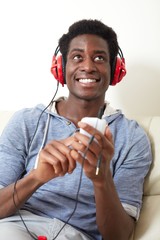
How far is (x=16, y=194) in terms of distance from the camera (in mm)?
988

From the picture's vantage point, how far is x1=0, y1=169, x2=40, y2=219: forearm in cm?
97

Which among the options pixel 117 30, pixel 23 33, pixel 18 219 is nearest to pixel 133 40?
pixel 117 30

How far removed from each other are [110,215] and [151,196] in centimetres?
30

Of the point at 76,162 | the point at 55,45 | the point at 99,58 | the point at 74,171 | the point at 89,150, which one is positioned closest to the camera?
the point at 89,150

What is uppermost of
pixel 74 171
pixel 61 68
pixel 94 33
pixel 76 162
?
pixel 94 33

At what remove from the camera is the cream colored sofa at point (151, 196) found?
1.04 meters

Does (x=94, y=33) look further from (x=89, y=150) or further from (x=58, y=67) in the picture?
(x=89, y=150)

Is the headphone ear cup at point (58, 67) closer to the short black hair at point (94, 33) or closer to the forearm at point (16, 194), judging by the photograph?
the short black hair at point (94, 33)

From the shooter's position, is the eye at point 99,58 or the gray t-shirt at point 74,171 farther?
the eye at point 99,58

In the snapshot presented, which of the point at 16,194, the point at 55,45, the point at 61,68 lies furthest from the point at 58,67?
the point at 16,194

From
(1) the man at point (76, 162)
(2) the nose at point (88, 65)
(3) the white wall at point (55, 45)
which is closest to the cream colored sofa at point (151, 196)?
(1) the man at point (76, 162)

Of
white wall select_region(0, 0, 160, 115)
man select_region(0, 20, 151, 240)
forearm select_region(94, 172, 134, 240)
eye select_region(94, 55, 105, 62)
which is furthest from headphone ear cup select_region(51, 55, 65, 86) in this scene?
forearm select_region(94, 172, 134, 240)

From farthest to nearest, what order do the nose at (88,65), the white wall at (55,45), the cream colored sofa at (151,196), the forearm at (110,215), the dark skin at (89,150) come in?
the white wall at (55,45)
the nose at (88,65)
the cream colored sofa at (151,196)
the forearm at (110,215)
the dark skin at (89,150)

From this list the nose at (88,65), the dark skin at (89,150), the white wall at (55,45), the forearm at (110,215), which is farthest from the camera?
the white wall at (55,45)
